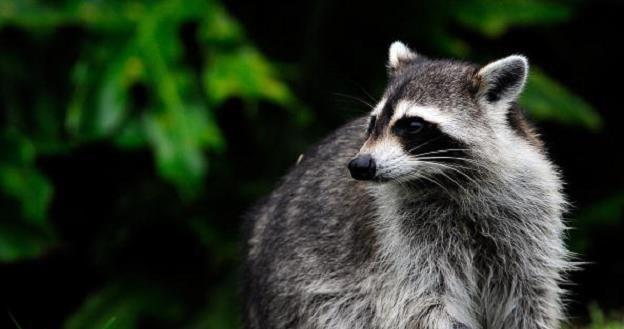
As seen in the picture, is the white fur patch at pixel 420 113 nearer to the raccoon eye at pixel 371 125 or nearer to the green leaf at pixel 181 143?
the raccoon eye at pixel 371 125

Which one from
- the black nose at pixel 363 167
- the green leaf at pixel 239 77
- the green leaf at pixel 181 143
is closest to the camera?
the black nose at pixel 363 167

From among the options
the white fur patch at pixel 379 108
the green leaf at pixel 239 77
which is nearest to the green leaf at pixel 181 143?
the green leaf at pixel 239 77

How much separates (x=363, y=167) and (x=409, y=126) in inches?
18.2

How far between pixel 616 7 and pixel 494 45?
1.70 meters

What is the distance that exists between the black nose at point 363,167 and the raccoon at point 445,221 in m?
A: 0.08

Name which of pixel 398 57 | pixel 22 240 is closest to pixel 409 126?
pixel 398 57

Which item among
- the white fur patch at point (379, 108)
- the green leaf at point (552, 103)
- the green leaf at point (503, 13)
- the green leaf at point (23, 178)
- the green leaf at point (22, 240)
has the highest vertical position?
the white fur patch at point (379, 108)

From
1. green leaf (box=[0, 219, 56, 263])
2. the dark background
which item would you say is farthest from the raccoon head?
green leaf (box=[0, 219, 56, 263])

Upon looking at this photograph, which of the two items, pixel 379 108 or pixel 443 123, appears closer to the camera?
pixel 443 123

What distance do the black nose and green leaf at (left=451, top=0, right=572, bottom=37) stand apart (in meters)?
5.07

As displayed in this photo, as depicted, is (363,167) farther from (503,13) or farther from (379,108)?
(503,13)

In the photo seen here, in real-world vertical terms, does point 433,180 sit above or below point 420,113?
below

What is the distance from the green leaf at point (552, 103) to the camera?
11.4 metres

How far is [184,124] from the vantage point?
33.7ft
